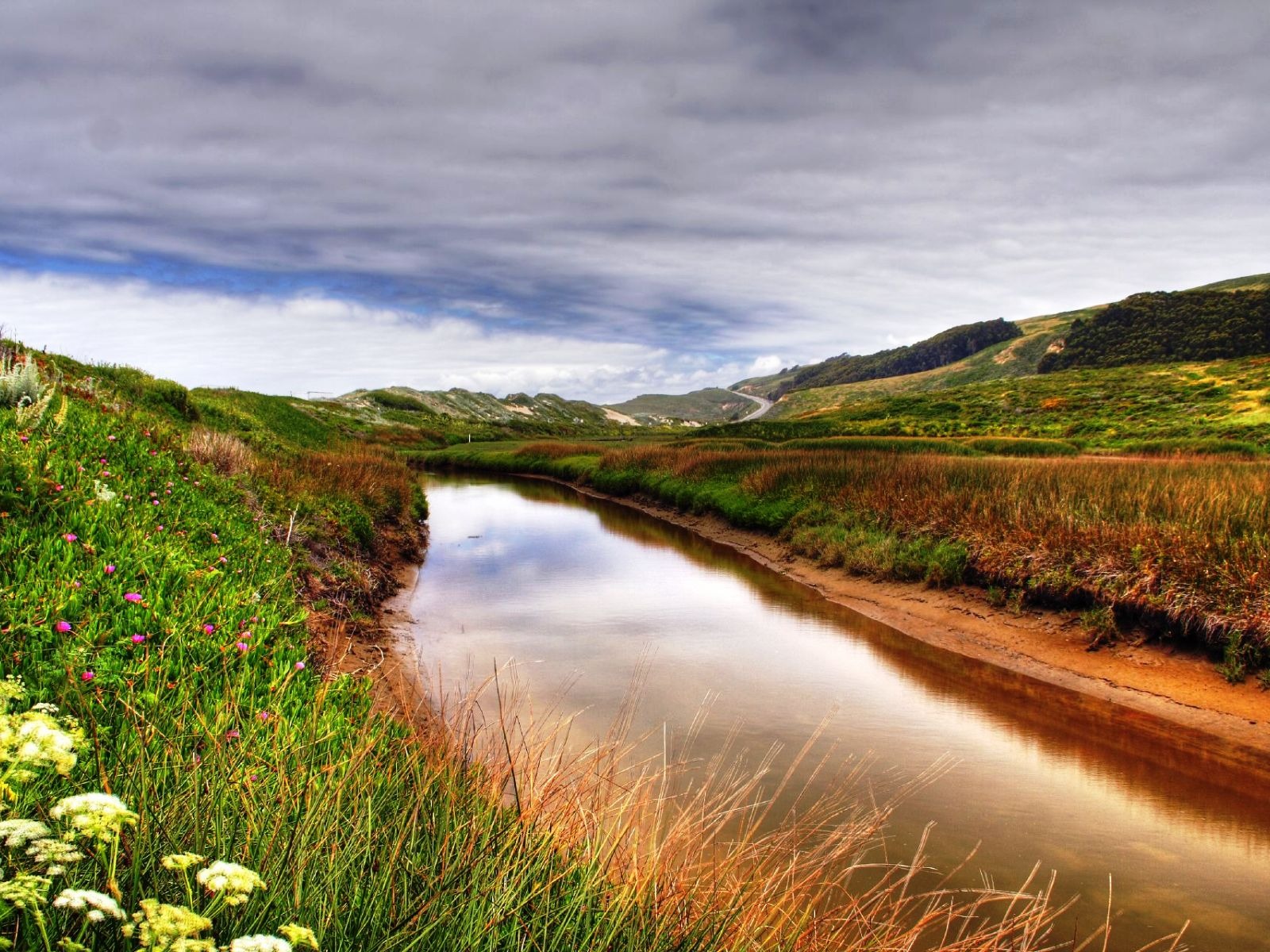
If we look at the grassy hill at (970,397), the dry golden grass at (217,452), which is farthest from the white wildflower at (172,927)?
the grassy hill at (970,397)

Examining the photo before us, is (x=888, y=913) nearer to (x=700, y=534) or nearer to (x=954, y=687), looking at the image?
(x=954, y=687)

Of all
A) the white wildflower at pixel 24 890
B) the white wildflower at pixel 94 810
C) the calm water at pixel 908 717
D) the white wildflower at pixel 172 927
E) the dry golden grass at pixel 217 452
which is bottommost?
the calm water at pixel 908 717

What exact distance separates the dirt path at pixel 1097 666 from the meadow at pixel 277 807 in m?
4.11

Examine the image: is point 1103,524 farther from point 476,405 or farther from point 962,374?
point 962,374

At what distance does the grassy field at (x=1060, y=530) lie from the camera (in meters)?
8.95

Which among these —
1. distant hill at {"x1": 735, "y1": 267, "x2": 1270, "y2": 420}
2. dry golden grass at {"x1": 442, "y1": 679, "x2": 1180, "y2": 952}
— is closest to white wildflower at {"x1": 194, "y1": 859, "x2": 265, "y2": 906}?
dry golden grass at {"x1": 442, "y1": 679, "x2": 1180, "y2": 952}

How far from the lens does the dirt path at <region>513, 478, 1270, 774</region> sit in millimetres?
7605

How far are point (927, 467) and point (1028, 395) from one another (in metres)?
52.2

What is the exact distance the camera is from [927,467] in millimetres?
19562

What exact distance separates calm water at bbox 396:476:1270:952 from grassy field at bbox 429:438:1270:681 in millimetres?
1754

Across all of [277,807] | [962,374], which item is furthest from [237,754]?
[962,374]

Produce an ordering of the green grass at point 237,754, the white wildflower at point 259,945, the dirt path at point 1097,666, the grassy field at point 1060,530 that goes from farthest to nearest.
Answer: the grassy field at point 1060,530 < the dirt path at point 1097,666 < the green grass at point 237,754 < the white wildflower at point 259,945

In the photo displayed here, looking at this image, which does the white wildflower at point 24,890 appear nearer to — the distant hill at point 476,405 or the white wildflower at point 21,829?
the white wildflower at point 21,829

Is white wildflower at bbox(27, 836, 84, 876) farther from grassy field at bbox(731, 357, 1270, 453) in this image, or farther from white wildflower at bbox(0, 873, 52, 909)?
grassy field at bbox(731, 357, 1270, 453)
